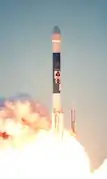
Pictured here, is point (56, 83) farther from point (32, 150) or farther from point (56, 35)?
point (32, 150)

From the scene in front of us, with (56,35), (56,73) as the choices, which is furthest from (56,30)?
(56,73)

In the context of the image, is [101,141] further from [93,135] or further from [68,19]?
[68,19]

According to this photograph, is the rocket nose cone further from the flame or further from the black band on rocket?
the flame

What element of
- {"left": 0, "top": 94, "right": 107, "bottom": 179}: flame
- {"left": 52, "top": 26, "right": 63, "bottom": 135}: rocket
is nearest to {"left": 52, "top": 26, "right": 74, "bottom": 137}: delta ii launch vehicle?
{"left": 52, "top": 26, "right": 63, "bottom": 135}: rocket

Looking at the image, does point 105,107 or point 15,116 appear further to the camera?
point 105,107

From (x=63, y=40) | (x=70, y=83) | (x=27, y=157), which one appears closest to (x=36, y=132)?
(x=27, y=157)
